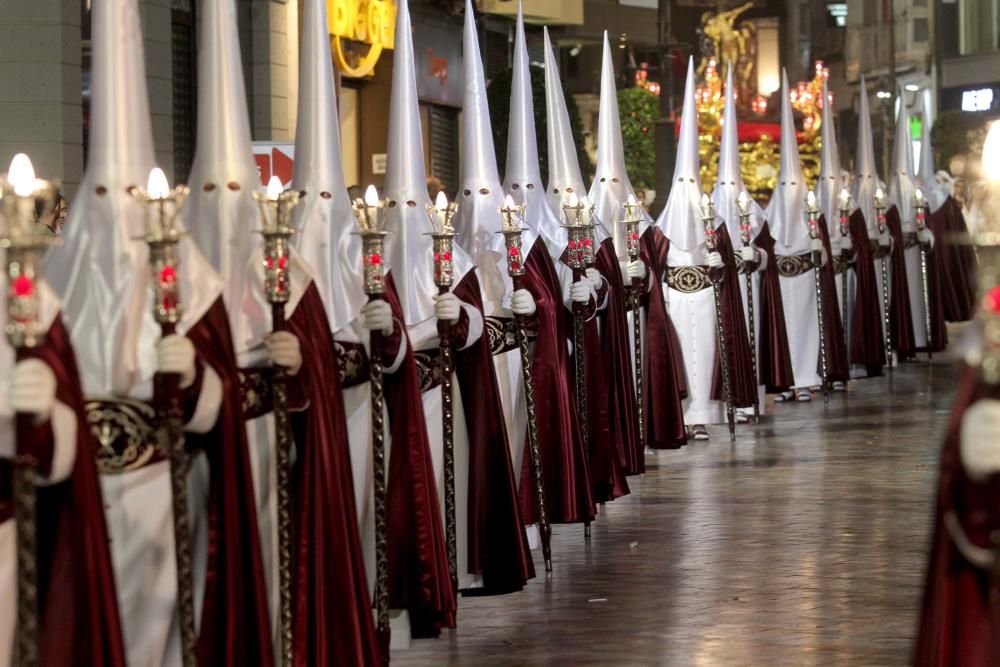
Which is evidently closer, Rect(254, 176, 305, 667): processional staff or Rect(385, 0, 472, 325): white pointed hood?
Rect(254, 176, 305, 667): processional staff

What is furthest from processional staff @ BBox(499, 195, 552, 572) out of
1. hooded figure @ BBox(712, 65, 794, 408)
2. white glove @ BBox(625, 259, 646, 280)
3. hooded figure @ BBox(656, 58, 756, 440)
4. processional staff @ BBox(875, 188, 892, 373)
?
processional staff @ BBox(875, 188, 892, 373)

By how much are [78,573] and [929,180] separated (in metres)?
20.2

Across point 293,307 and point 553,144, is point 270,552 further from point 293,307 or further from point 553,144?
point 553,144

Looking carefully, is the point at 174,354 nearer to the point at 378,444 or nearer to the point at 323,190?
the point at 378,444

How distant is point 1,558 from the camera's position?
16.7ft

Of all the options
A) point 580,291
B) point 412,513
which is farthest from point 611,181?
point 412,513

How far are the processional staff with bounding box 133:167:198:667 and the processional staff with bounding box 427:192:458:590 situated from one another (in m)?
2.24

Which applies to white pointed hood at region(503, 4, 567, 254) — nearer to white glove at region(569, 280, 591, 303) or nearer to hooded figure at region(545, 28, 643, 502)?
white glove at region(569, 280, 591, 303)

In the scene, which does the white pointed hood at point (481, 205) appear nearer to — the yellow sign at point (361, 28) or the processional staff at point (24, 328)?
the processional staff at point (24, 328)

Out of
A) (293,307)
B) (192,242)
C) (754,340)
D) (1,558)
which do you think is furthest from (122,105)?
(754,340)

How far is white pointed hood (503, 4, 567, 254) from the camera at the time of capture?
10648mm

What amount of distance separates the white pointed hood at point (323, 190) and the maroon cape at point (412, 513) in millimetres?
328

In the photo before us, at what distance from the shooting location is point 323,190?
23.9ft

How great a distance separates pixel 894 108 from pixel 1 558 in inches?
1375
